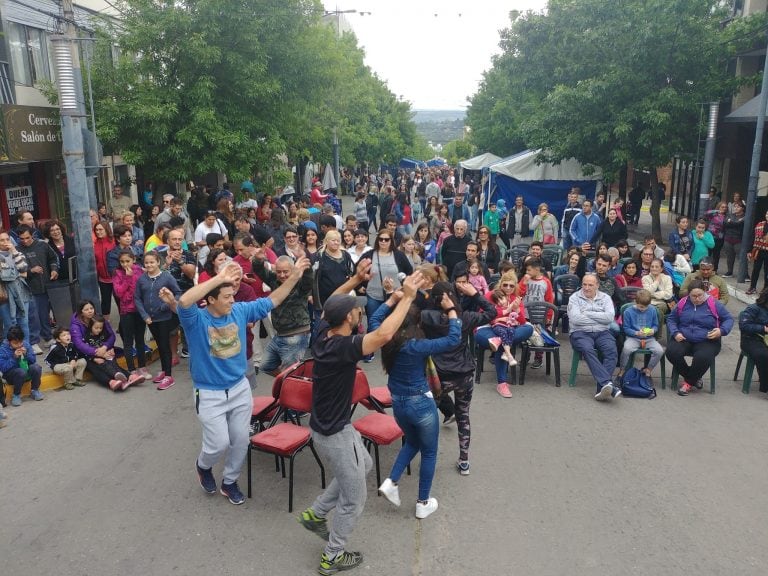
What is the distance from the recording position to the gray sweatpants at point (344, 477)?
4.46 m

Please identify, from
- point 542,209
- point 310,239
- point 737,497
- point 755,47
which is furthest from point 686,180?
point 737,497

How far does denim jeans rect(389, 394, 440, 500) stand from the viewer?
4.97 m

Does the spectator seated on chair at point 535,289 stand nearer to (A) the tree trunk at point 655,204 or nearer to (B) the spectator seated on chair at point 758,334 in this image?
(B) the spectator seated on chair at point 758,334

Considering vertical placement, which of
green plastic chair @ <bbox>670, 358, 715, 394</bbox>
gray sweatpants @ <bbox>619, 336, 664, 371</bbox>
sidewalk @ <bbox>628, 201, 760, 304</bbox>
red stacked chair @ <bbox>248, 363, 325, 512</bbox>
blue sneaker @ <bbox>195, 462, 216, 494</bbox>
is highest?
red stacked chair @ <bbox>248, 363, 325, 512</bbox>

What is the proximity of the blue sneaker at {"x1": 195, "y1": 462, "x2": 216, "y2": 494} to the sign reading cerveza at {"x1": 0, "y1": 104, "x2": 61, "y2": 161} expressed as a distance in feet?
29.4

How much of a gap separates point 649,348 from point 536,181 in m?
14.4

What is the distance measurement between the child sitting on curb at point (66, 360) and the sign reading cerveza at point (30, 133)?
5.46 meters

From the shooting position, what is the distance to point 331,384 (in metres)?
4.45

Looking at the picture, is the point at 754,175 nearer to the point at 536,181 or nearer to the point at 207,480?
the point at 536,181

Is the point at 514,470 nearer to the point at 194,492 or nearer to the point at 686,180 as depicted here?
the point at 194,492

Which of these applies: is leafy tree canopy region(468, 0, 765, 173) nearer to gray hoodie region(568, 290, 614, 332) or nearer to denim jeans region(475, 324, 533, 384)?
gray hoodie region(568, 290, 614, 332)

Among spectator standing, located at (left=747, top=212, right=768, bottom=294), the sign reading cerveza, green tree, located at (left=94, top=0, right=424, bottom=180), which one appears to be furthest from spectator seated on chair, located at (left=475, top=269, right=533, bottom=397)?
the sign reading cerveza

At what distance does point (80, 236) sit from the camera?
9383mm

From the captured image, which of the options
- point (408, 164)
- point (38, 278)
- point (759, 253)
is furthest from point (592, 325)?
point (408, 164)
